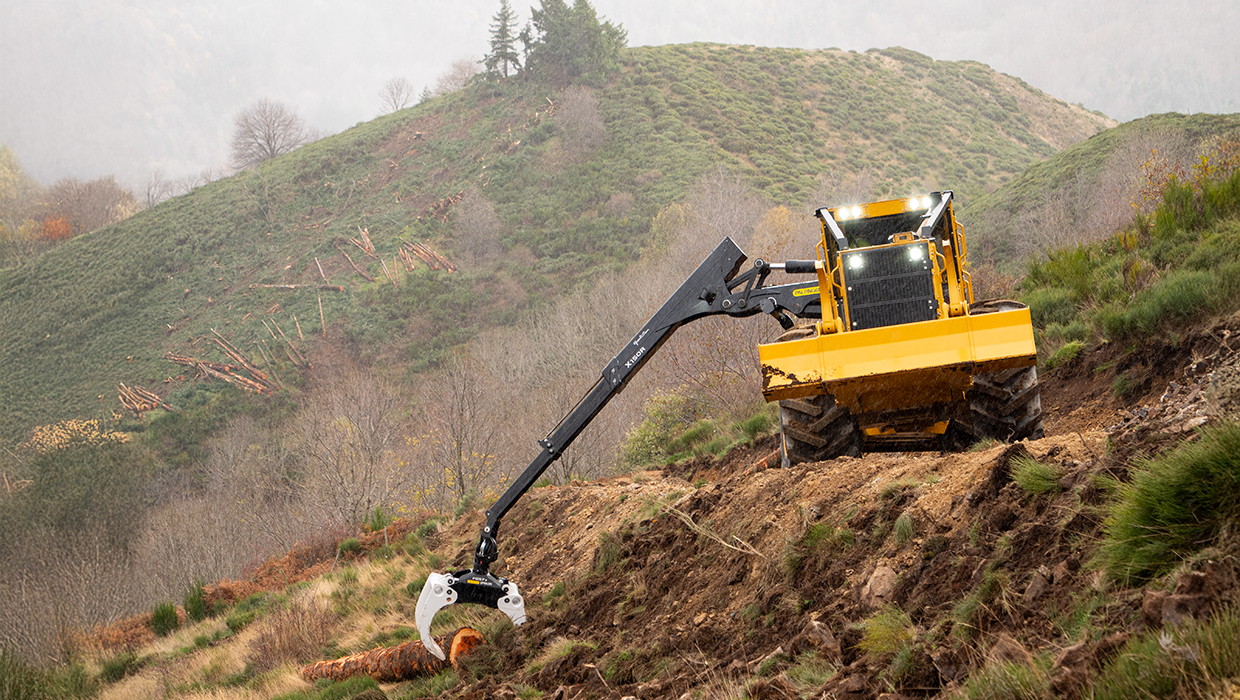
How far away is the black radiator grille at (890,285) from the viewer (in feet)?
22.8

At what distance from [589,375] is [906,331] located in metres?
31.4

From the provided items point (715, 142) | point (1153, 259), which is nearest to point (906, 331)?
point (1153, 259)

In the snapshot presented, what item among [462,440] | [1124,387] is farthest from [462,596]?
[462,440]

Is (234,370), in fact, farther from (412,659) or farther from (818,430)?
(818,430)

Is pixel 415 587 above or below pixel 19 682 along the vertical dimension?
above

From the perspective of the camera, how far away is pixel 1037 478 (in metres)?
4.54

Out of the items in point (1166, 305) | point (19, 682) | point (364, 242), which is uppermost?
point (364, 242)

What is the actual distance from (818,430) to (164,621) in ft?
55.4

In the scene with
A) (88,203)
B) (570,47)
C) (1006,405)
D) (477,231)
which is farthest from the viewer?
(88,203)

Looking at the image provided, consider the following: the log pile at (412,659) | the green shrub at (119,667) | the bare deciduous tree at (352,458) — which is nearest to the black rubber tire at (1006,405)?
the log pile at (412,659)

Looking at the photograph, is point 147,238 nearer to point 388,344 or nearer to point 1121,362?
point 388,344

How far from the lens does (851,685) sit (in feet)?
12.3

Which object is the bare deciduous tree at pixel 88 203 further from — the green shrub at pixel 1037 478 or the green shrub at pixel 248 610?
the green shrub at pixel 1037 478

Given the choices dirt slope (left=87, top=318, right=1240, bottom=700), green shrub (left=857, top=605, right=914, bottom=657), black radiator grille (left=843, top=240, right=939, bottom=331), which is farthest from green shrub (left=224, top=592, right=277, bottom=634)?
green shrub (left=857, top=605, right=914, bottom=657)
